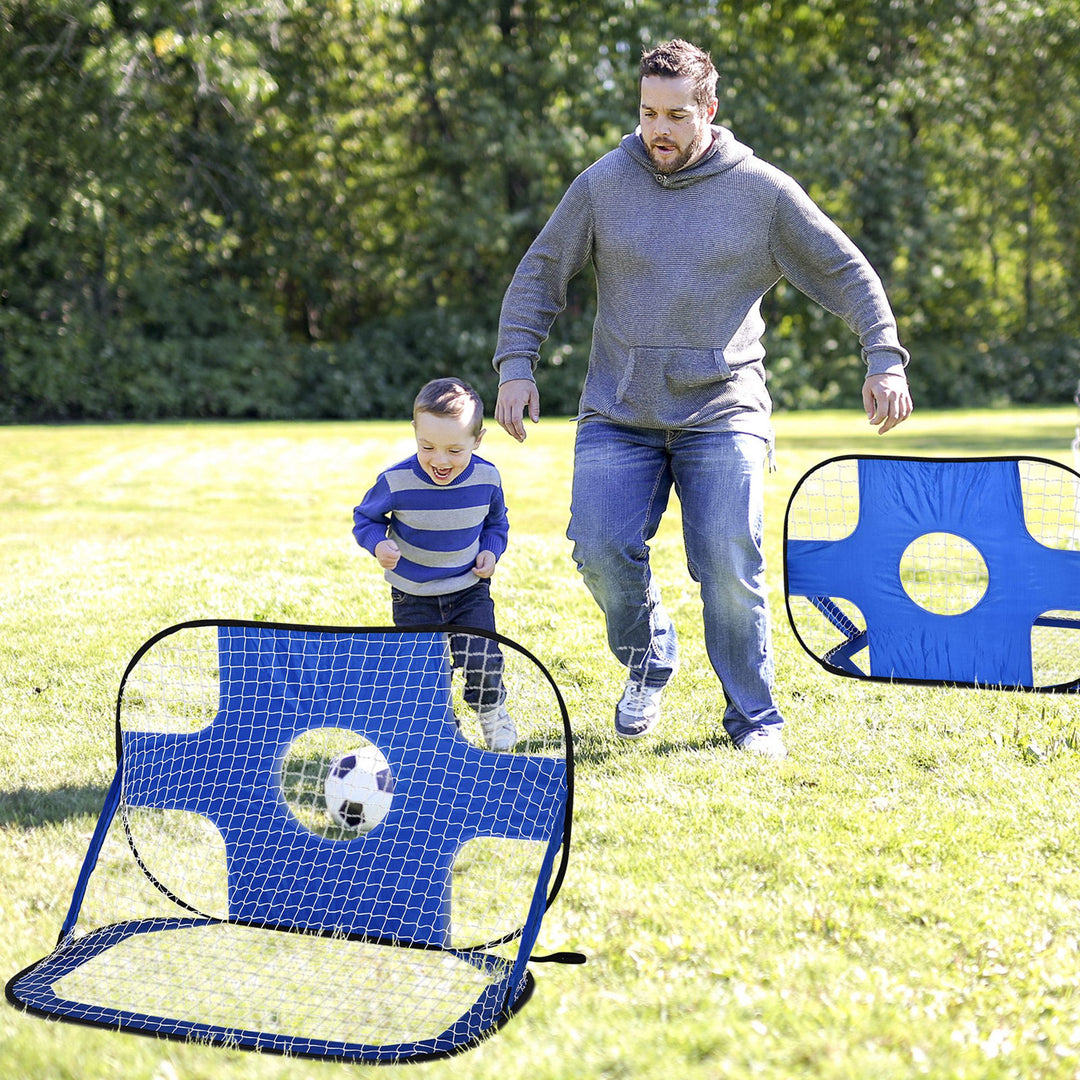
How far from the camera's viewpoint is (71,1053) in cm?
241

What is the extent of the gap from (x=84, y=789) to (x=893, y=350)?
109 inches

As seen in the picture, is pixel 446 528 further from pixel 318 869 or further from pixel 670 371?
pixel 318 869

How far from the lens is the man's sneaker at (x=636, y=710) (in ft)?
13.9

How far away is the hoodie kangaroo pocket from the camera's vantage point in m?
3.85

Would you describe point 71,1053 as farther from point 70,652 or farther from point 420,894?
point 70,652

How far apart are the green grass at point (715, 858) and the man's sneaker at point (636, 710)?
0.26 feet

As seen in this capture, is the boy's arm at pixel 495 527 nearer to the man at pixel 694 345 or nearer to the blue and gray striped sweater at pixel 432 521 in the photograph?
the blue and gray striped sweater at pixel 432 521

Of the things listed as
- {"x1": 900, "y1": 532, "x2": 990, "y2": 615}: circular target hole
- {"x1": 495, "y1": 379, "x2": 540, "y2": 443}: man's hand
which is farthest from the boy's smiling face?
{"x1": 900, "y1": 532, "x2": 990, "y2": 615}: circular target hole

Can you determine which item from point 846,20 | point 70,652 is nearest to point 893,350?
point 70,652

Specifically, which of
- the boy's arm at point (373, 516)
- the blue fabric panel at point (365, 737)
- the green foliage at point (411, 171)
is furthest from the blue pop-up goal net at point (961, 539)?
the green foliage at point (411, 171)

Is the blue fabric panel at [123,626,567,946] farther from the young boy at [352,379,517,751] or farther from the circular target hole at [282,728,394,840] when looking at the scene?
the young boy at [352,379,517,751]

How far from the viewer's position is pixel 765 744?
158 inches

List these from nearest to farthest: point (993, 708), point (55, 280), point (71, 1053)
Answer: point (71, 1053), point (993, 708), point (55, 280)

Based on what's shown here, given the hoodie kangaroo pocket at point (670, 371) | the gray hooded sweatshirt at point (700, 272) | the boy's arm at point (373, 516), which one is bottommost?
the boy's arm at point (373, 516)
